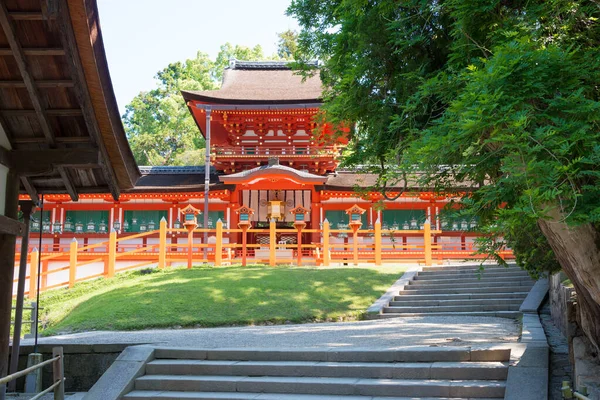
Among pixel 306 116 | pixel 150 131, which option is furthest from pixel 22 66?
pixel 150 131

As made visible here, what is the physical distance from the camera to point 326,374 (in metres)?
7.49

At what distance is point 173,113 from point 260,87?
46.8 feet

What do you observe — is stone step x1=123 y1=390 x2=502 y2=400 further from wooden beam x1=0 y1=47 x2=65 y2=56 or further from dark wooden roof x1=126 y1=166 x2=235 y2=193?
dark wooden roof x1=126 y1=166 x2=235 y2=193

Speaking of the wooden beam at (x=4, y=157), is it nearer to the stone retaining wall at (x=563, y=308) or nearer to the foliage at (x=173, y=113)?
the stone retaining wall at (x=563, y=308)

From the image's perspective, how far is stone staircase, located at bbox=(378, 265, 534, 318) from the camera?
13398mm

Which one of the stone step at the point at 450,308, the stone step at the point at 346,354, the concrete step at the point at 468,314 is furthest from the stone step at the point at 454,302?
the stone step at the point at 346,354

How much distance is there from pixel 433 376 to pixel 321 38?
6.05 m

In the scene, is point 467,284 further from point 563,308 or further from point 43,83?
point 43,83

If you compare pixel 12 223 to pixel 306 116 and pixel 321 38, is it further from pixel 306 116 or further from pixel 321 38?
pixel 306 116

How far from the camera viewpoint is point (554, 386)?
6.61 meters

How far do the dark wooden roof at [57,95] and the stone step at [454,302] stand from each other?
7.83m

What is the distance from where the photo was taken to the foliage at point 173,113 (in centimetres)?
4081

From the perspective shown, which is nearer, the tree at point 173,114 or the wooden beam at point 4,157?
the wooden beam at point 4,157

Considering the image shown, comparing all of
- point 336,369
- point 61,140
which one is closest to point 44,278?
point 61,140
